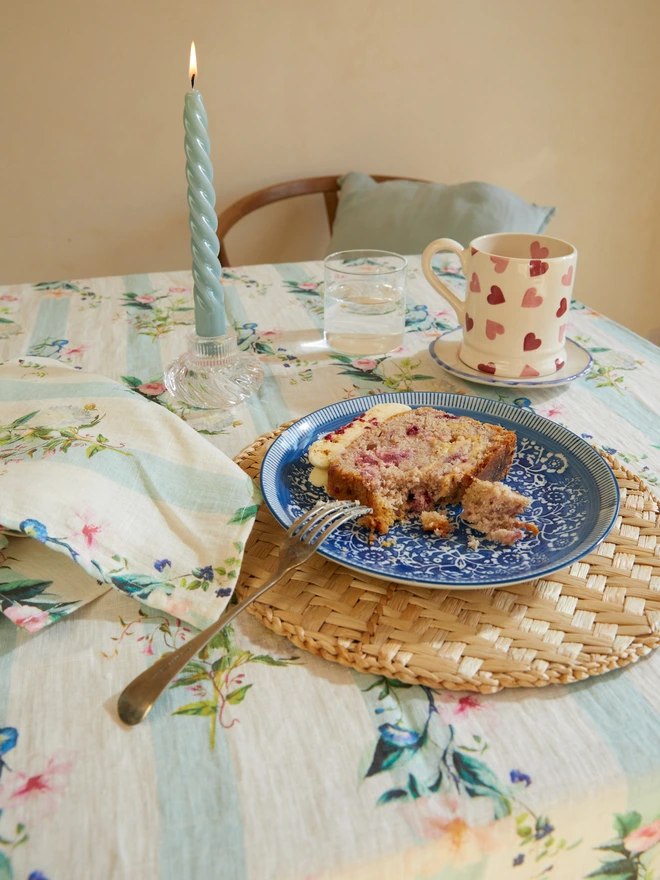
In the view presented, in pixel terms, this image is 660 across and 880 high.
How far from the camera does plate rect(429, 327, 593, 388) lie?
3.13 feet

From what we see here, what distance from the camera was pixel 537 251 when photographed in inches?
40.0

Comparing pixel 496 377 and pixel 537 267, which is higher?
pixel 537 267

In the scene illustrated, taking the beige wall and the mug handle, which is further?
the beige wall

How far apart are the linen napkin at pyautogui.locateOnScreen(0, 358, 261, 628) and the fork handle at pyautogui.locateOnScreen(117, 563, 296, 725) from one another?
0.11 feet

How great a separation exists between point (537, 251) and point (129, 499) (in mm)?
658

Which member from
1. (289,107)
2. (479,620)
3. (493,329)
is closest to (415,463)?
(479,620)

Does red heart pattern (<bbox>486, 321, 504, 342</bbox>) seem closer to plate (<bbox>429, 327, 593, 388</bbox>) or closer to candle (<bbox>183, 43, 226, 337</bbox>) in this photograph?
plate (<bbox>429, 327, 593, 388</bbox>)

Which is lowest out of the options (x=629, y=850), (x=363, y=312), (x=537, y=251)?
(x=629, y=850)

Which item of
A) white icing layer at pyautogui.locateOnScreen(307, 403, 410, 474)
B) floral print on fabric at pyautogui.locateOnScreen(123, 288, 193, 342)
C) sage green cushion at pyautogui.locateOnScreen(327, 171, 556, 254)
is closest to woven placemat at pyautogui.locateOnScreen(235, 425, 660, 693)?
white icing layer at pyautogui.locateOnScreen(307, 403, 410, 474)

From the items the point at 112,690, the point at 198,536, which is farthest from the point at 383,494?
the point at 112,690

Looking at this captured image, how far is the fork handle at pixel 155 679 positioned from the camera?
499 millimetres

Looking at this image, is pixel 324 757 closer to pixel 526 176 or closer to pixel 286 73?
pixel 286 73

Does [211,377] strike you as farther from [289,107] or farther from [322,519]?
[289,107]

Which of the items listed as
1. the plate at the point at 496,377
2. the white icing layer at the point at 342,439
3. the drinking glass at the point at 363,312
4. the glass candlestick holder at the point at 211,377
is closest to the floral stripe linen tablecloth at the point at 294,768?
the white icing layer at the point at 342,439
